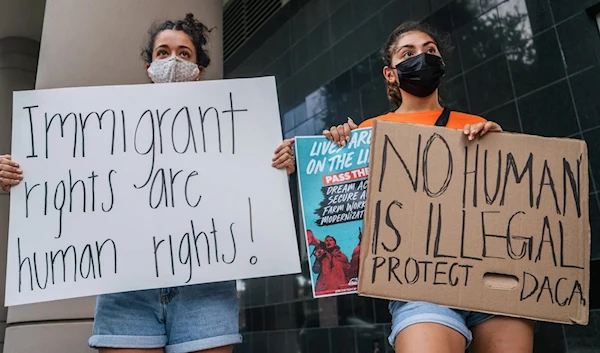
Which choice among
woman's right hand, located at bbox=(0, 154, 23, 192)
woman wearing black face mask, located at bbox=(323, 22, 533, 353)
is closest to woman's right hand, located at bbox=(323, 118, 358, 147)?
woman wearing black face mask, located at bbox=(323, 22, 533, 353)

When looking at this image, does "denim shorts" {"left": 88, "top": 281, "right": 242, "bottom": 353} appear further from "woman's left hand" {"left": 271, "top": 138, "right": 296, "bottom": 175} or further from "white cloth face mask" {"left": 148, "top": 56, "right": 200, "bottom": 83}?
"white cloth face mask" {"left": 148, "top": 56, "right": 200, "bottom": 83}

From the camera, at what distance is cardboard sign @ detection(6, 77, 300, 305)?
54.7 inches

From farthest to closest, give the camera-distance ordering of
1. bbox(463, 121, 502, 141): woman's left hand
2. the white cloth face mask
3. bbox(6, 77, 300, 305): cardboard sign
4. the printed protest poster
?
the white cloth face mask → the printed protest poster → bbox(6, 77, 300, 305): cardboard sign → bbox(463, 121, 502, 141): woman's left hand

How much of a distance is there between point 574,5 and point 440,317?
2.58 metres

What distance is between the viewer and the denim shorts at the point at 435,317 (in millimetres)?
1153

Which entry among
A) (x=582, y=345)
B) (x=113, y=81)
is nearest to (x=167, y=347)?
(x=113, y=81)

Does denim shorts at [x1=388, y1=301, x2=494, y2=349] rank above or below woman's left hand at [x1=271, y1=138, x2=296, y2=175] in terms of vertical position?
below

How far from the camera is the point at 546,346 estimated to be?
2807 millimetres

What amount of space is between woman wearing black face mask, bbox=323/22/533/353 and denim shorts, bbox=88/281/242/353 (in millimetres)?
460

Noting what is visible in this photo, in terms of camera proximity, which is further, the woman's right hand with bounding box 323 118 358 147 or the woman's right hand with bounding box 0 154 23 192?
the woman's right hand with bounding box 323 118 358 147

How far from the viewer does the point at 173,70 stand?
5.33 feet

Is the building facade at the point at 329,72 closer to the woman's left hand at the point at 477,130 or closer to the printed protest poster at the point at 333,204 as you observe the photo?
the printed protest poster at the point at 333,204

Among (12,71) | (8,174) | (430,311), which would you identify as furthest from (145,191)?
(12,71)

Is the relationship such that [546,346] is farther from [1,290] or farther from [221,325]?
[1,290]
